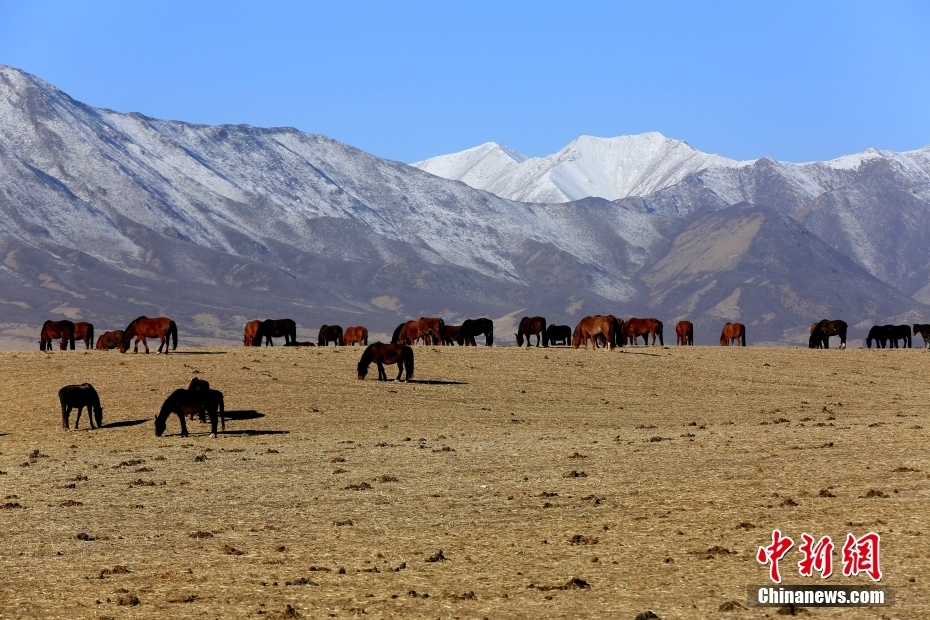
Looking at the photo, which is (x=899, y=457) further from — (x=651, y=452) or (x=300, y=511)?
(x=300, y=511)

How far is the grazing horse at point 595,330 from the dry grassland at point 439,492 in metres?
9.39

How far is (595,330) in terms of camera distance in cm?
5453

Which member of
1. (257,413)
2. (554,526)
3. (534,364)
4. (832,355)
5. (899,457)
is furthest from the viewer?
(832,355)

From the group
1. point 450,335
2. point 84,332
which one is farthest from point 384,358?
point 84,332

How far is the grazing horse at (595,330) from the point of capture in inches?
2119

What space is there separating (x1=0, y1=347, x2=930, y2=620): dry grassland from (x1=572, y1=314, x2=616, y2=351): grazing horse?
30.8 ft

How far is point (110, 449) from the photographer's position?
100ft

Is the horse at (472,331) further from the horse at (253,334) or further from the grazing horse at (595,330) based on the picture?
the horse at (253,334)

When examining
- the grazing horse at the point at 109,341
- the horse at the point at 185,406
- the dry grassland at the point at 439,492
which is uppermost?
the grazing horse at the point at 109,341

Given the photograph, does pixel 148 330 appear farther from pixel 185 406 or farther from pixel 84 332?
pixel 185 406

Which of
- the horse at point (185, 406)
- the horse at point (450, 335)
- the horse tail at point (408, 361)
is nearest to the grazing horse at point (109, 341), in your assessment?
the horse at point (450, 335)

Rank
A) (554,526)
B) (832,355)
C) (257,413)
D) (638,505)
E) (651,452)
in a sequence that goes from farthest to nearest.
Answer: (832,355) → (257,413) → (651,452) → (638,505) → (554,526)

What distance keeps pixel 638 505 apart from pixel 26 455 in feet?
51.6

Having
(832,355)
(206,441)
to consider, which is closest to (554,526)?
(206,441)
